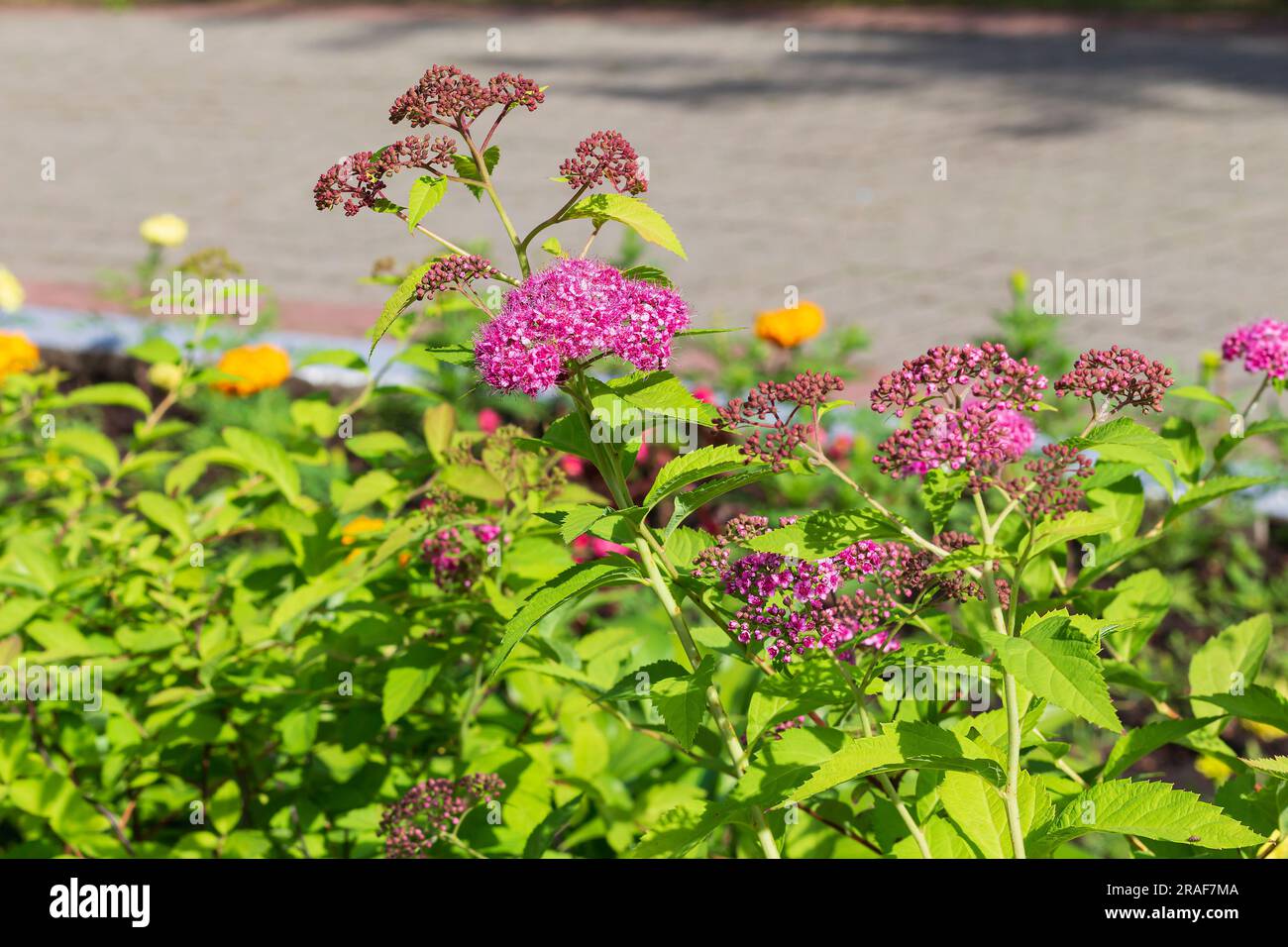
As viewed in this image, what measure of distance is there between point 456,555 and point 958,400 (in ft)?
2.97

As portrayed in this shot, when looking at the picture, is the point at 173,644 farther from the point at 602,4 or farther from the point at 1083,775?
the point at 602,4

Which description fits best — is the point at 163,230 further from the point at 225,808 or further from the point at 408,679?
the point at 408,679

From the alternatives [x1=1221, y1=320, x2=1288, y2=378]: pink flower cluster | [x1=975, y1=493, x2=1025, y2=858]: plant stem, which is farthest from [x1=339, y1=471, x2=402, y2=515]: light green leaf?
[x1=1221, y1=320, x2=1288, y2=378]: pink flower cluster

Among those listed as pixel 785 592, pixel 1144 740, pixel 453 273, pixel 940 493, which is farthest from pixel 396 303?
pixel 1144 740

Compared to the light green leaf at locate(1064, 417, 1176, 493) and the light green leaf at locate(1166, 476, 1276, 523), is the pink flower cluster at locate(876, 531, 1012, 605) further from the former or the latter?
the light green leaf at locate(1166, 476, 1276, 523)

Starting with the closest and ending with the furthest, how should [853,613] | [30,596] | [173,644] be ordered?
[853,613], [173,644], [30,596]

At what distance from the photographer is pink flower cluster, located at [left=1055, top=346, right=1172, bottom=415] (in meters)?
1.48

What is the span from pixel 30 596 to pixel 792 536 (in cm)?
163

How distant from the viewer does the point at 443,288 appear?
4.74ft

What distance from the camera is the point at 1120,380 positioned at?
1492 mm

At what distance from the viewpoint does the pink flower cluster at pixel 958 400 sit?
1.42 m

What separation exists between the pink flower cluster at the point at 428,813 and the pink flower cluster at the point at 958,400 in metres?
0.80

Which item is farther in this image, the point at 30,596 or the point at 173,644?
the point at 30,596

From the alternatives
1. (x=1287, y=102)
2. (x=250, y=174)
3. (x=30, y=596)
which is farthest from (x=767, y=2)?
(x=30, y=596)
